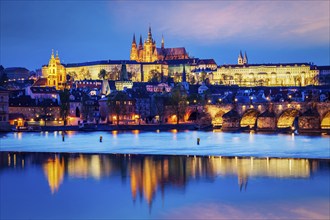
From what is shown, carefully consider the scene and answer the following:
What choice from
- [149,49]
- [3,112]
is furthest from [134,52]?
[3,112]

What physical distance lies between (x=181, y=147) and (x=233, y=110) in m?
20.4

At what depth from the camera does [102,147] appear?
3562 cm

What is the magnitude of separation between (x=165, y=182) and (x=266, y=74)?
394 feet

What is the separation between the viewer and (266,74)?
140 metres

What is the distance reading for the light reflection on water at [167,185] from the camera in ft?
59.7

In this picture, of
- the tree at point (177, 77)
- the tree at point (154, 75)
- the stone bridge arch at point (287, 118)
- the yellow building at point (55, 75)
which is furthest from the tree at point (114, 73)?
the stone bridge arch at point (287, 118)

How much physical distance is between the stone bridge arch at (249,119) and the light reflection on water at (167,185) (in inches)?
1074

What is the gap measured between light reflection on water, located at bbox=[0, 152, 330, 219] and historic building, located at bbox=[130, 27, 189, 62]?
12565cm

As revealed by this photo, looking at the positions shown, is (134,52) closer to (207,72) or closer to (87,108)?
(207,72)

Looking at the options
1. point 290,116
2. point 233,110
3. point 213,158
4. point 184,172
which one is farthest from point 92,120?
point 184,172

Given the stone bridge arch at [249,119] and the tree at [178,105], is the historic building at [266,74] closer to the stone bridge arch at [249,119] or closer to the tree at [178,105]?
the tree at [178,105]

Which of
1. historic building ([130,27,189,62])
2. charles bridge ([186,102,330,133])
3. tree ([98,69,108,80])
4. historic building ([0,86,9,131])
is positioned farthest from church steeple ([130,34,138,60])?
historic building ([0,86,9,131])

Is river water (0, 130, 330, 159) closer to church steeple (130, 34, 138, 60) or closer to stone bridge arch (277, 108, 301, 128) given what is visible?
stone bridge arch (277, 108, 301, 128)

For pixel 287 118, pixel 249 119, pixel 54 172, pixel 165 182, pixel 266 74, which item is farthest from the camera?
pixel 266 74
